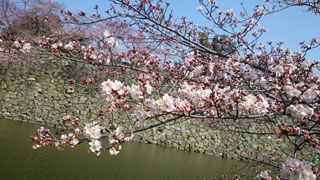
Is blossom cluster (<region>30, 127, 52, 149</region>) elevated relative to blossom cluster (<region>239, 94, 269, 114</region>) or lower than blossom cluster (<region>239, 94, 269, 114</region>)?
lower

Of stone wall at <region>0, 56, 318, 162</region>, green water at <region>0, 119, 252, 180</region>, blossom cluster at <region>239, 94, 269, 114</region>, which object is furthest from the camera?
stone wall at <region>0, 56, 318, 162</region>

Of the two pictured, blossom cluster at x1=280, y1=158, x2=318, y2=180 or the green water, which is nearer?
blossom cluster at x1=280, y1=158, x2=318, y2=180

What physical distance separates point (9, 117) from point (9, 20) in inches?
224

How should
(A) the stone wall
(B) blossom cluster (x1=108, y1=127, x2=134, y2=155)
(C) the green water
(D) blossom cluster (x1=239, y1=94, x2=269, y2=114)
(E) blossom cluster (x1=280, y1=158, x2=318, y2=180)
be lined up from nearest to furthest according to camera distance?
1. (E) blossom cluster (x1=280, y1=158, x2=318, y2=180)
2. (D) blossom cluster (x1=239, y1=94, x2=269, y2=114)
3. (B) blossom cluster (x1=108, y1=127, x2=134, y2=155)
4. (C) the green water
5. (A) the stone wall

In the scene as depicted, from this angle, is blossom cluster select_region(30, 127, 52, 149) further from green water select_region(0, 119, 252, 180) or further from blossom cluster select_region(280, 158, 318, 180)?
green water select_region(0, 119, 252, 180)

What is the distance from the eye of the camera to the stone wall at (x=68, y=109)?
8.91 metres

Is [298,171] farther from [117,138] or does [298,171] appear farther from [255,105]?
[117,138]

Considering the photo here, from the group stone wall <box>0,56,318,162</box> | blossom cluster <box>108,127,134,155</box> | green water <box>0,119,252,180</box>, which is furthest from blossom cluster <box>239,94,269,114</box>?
stone wall <box>0,56,318,162</box>

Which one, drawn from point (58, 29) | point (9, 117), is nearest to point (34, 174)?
point (9, 117)

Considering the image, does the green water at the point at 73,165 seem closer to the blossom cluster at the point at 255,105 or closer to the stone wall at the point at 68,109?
the stone wall at the point at 68,109

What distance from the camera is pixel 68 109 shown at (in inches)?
376

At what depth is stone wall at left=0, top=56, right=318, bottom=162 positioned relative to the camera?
8906 mm

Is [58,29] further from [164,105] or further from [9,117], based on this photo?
[164,105]

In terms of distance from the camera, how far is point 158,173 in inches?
211
